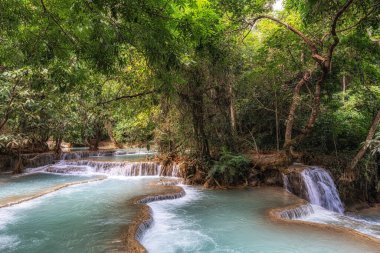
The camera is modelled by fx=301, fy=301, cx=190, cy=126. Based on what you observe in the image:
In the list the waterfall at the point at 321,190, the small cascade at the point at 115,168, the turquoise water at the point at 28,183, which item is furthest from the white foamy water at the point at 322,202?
the turquoise water at the point at 28,183

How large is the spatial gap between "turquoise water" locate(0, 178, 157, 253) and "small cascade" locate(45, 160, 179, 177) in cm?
323

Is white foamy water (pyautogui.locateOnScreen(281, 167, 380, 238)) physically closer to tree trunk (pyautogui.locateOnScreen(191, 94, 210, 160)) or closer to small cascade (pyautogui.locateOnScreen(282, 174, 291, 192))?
small cascade (pyautogui.locateOnScreen(282, 174, 291, 192))

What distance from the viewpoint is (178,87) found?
34.2 feet

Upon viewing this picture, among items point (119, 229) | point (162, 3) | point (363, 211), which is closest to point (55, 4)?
point (162, 3)

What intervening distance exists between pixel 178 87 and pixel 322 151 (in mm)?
6900

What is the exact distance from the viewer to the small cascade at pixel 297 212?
24.2 ft

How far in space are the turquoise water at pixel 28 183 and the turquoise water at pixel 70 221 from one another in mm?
1301

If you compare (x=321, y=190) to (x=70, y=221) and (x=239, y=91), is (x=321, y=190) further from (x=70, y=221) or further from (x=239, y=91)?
(x=70, y=221)

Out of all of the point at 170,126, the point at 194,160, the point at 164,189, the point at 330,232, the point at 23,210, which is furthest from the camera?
the point at 170,126

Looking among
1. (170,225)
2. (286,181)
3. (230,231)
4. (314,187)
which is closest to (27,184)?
(170,225)

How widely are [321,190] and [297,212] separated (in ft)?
9.44

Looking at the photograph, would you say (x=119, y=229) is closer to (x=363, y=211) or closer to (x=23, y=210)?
(x=23, y=210)

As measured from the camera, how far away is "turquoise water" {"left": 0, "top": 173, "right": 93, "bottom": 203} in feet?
34.5

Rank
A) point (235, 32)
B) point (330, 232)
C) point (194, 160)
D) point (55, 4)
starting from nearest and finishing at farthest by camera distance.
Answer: point (55, 4)
point (330, 232)
point (235, 32)
point (194, 160)
